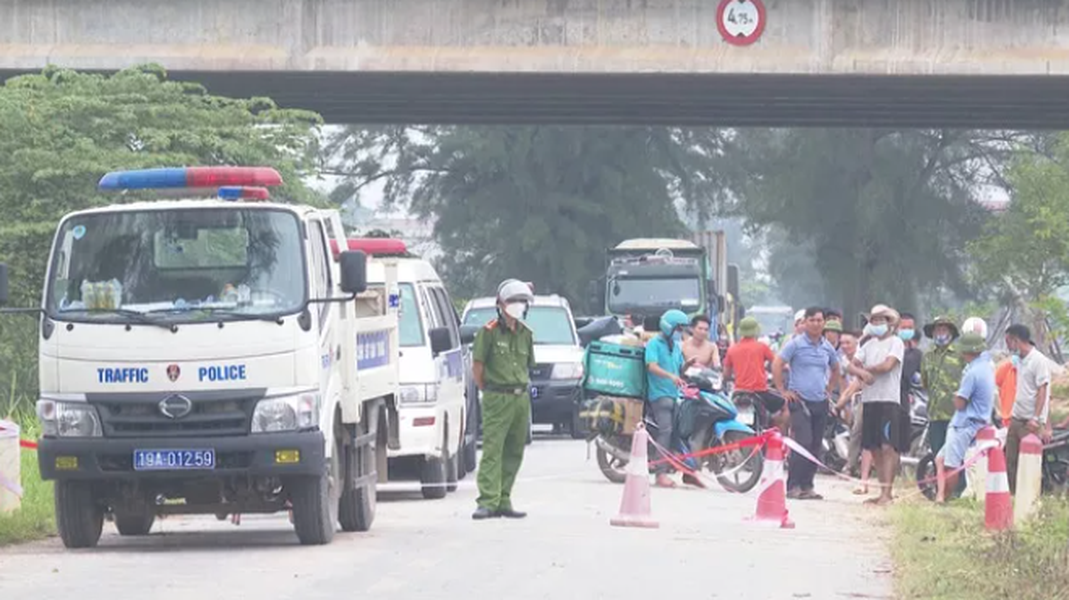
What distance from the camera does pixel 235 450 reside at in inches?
549

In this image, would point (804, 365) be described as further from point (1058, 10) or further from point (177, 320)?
point (1058, 10)

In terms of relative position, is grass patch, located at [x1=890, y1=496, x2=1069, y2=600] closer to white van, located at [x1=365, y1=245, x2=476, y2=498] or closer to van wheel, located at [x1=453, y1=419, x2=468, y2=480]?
white van, located at [x1=365, y1=245, x2=476, y2=498]

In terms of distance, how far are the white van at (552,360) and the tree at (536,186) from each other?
29.2m

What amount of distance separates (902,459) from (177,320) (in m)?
11.1

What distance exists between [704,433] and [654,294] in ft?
84.0

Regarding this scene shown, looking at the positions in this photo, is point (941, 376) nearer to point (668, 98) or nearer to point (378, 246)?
point (378, 246)

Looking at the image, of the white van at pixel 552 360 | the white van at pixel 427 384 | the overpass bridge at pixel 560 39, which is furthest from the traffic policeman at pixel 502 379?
the overpass bridge at pixel 560 39

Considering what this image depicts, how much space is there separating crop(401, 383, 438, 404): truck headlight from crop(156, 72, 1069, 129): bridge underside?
1621cm

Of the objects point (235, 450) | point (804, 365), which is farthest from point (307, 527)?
point (804, 365)

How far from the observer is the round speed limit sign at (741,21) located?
116 feet

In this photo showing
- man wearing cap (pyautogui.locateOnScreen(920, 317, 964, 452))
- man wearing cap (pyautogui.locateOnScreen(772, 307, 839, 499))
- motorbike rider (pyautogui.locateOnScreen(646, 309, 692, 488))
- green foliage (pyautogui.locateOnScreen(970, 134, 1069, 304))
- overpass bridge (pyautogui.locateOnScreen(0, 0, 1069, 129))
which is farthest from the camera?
green foliage (pyautogui.locateOnScreen(970, 134, 1069, 304))

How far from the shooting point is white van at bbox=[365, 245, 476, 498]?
19.8 m

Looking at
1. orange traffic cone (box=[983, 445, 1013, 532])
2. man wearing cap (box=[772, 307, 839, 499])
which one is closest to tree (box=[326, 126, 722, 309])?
man wearing cap (box=[772, 307, 839, 499])

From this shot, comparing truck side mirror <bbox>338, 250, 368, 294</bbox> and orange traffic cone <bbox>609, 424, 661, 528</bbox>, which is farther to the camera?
orange traffic cone <bbox>609, 424, 661, 528</bbox>
